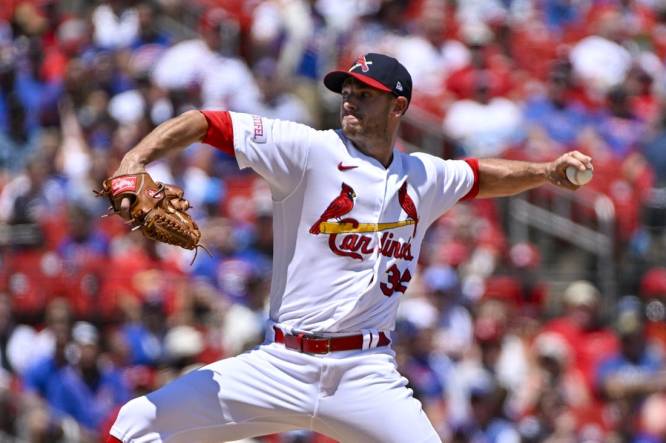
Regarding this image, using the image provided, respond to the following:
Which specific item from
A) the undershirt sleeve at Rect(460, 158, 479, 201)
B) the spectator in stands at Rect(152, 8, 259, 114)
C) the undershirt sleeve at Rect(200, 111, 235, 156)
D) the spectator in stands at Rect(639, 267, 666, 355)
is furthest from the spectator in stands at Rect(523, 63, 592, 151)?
the undershirt sleeve at Rect(200, 111, 235, 156)

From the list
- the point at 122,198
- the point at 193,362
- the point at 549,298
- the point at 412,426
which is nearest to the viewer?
the point at 122,198

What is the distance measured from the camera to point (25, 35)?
11844 millimetres

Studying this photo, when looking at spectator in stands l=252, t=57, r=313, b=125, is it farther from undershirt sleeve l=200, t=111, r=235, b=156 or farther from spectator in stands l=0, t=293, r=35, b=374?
undershirt sleeve l=200, t=111, r=235, b=156

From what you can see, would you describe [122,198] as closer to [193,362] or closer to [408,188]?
[408,188]

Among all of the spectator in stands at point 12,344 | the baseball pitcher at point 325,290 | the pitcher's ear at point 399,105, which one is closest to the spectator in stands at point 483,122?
the spectator in stands at point 12,344

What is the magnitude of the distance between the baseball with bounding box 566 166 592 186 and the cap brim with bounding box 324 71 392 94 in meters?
0.87

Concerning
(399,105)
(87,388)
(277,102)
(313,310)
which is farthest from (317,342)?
(277,102)

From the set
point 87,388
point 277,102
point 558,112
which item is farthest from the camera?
point 558,112

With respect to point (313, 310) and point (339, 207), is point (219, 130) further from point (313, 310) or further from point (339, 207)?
point (313, 310)

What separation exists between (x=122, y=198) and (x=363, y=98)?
1167mm

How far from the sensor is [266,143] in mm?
4980

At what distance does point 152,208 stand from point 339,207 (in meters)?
0.85

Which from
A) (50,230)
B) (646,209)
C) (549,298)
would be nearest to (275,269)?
(50,230)

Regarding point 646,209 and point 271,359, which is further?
point 646,209
